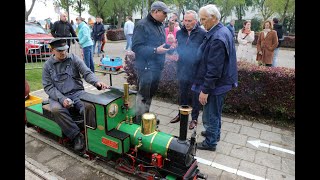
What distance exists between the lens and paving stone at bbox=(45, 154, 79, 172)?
3639 mm

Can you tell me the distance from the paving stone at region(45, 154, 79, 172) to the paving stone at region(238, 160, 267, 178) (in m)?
2.51

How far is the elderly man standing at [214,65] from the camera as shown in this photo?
343cm

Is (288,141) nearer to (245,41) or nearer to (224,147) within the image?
(224,147)

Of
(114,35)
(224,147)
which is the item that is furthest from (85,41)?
(114,35)

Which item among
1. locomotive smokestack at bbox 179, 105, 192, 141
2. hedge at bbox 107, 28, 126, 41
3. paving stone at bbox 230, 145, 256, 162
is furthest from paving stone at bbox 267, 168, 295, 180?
hedge at bbox 107, 28, 126, 41

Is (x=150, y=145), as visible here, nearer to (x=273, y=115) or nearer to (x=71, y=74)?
(x=71, y=74)

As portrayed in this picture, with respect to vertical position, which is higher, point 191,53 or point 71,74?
point 191,53

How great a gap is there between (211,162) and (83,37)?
19.9 feet

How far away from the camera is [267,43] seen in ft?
26.1

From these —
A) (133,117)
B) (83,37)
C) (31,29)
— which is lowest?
(133,117)

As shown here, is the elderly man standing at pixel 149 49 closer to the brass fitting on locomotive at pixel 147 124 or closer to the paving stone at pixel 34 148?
the brass fitting on locomotive at pixel 147 124

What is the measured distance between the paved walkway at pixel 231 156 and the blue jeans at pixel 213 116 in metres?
0.22

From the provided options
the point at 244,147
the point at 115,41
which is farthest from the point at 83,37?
the point at 115,41

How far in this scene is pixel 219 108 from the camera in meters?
3.83
